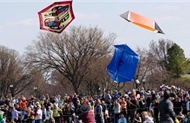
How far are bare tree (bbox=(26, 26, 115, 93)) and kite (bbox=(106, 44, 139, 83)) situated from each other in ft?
158

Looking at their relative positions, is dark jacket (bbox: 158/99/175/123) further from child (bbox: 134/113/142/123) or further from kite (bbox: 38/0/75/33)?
kite (bbox: 38/0/75/33)

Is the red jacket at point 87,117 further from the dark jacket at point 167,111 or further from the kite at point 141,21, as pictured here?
the kite at point 141,21

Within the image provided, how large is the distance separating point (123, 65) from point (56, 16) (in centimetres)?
465

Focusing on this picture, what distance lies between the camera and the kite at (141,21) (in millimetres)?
24792

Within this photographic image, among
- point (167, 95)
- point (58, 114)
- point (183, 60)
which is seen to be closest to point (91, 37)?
point (183, 60)

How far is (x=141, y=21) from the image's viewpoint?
25031 mm

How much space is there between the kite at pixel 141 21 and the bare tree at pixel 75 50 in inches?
1929

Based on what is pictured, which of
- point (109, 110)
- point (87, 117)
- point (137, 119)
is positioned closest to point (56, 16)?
point (109, 110)

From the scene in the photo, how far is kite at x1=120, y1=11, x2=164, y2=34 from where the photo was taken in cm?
2479

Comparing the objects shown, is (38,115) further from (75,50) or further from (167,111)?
(75,50)

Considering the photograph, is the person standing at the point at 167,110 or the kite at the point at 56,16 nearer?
the person standing at the point at 167,110

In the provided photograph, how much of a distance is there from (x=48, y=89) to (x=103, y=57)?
27.9 metres

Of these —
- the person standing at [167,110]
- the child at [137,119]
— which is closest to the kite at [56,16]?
the child at [137,119]

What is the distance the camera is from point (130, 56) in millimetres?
25875
